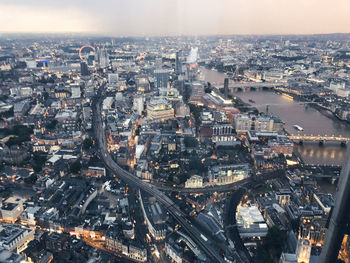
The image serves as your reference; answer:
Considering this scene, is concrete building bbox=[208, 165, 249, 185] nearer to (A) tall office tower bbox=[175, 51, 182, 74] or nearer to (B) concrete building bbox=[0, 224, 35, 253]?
(B) concrete building bbox=[0, 224, 35, 253]

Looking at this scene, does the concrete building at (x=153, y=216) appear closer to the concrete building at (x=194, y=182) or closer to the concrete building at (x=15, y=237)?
the concrete building at (x=194, y=182)

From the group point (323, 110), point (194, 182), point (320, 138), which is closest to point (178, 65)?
point (323, 110)

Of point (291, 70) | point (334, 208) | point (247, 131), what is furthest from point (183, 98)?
point (334, 208)

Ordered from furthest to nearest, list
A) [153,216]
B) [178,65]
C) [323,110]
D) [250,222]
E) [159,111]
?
[178,65], [323,110], [159,111], [153,216], [250,222]

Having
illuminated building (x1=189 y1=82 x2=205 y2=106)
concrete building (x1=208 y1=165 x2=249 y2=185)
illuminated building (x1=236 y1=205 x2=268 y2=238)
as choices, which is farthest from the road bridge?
illuminated building (x1=189 y1=82 x2=205 y2=106)

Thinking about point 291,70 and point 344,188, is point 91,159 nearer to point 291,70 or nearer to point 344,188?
point 344,188

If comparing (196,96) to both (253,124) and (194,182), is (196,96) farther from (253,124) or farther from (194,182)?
(194,182)

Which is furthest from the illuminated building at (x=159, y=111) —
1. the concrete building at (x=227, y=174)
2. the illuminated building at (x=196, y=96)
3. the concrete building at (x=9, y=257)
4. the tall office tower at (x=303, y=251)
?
the tall office tower at (x=303, y=251)
